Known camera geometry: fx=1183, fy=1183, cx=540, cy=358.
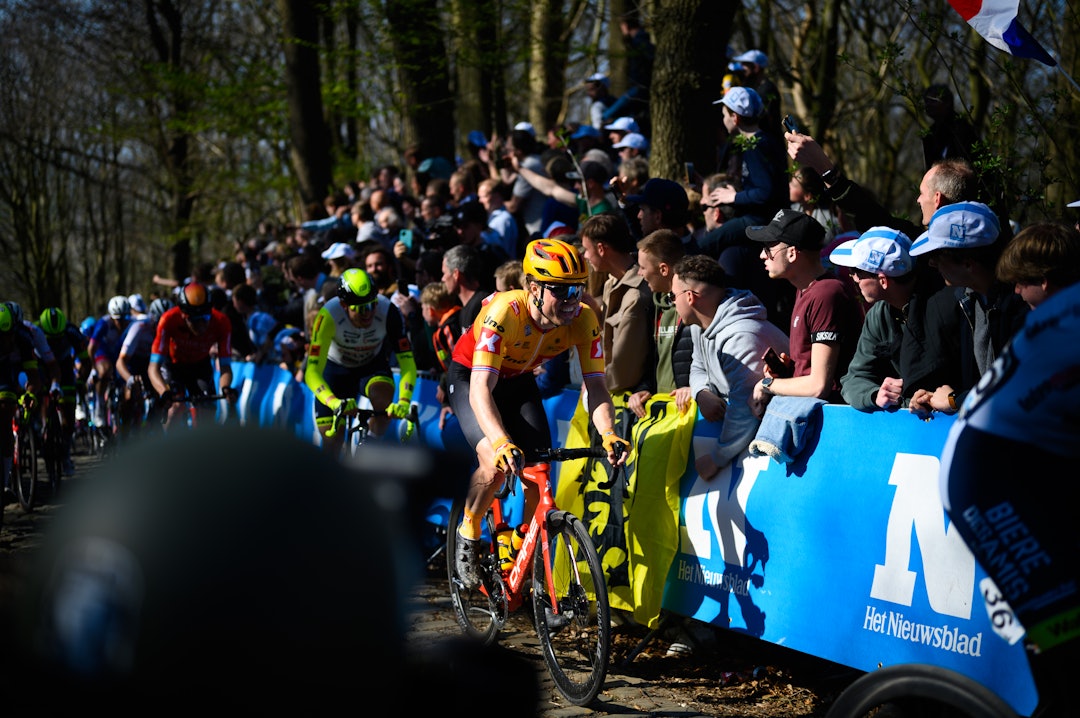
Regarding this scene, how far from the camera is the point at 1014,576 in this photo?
2.56m

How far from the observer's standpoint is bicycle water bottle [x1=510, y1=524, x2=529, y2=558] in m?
6.46

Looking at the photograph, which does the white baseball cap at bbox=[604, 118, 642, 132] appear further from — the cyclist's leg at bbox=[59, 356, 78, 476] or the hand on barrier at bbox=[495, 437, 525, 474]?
the cyclist's leg at bbox=[59, 356, 78, 476]

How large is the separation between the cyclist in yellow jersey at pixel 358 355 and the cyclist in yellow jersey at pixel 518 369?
2.43 metres

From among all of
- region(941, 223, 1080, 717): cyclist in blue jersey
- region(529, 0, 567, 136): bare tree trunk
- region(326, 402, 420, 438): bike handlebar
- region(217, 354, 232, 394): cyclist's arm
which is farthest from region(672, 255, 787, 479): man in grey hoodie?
region(529, 0, 567, 136): bare tree trunk

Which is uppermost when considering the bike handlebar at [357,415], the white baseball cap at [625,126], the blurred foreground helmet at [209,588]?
the white baseball cap at [625,126]

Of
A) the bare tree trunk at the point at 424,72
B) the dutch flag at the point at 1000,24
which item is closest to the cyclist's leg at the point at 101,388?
the bare tree trunk at the point at 424,72

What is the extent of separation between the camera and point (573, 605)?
589 centimetres

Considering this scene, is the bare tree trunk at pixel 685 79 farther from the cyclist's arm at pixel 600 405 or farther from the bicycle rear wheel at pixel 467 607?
the bicycle rear wheel at pixel 467 607

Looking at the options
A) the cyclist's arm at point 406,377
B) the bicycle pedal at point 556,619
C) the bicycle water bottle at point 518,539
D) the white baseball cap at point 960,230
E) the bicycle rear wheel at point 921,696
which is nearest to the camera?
the bicycle rear wheel at point 921,696

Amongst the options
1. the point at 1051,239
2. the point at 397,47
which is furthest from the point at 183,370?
the point at 1051,239

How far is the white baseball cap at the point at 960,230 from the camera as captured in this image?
487 centimetres

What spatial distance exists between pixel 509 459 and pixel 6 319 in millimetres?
7617

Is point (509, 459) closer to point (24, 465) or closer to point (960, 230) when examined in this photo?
point (960, 230)

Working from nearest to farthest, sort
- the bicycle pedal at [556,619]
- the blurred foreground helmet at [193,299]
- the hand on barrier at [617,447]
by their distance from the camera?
1. the hand on barrier at [617,447]
2. the bicycle pedal at [556,619]
3. the blurred foreground helmet at [193,299]
